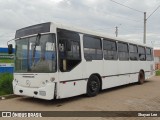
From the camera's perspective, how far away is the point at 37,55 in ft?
29.3

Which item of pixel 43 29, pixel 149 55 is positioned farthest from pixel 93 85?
pixel 149 55

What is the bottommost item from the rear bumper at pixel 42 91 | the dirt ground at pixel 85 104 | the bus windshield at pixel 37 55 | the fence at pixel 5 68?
the dirt ground at pixel 85 104

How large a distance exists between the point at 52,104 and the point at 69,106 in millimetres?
743

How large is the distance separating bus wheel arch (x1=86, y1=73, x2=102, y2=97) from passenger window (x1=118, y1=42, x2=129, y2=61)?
9.15 feet

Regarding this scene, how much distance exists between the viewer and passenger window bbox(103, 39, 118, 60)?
1191 centimetres

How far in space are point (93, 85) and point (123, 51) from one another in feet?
12.9

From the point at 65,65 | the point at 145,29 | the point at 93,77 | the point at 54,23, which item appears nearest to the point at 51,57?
the point at 65,65

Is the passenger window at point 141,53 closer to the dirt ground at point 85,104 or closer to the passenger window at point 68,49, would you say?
the dirt ground at point 85,104

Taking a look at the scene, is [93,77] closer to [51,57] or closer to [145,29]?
[51,57]

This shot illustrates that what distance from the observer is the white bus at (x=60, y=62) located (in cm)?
869

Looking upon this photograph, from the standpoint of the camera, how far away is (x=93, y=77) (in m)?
10.8

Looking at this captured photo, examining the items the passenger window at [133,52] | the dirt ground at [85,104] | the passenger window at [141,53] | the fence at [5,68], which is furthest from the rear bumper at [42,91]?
the passenger window at [141,53]

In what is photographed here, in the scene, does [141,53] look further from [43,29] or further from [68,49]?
[43,29]

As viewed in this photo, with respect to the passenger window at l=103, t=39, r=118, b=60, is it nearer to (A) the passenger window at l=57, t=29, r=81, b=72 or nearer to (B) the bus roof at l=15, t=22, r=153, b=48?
(B) the bus roof at l=15, t=22, r=153, b=48
